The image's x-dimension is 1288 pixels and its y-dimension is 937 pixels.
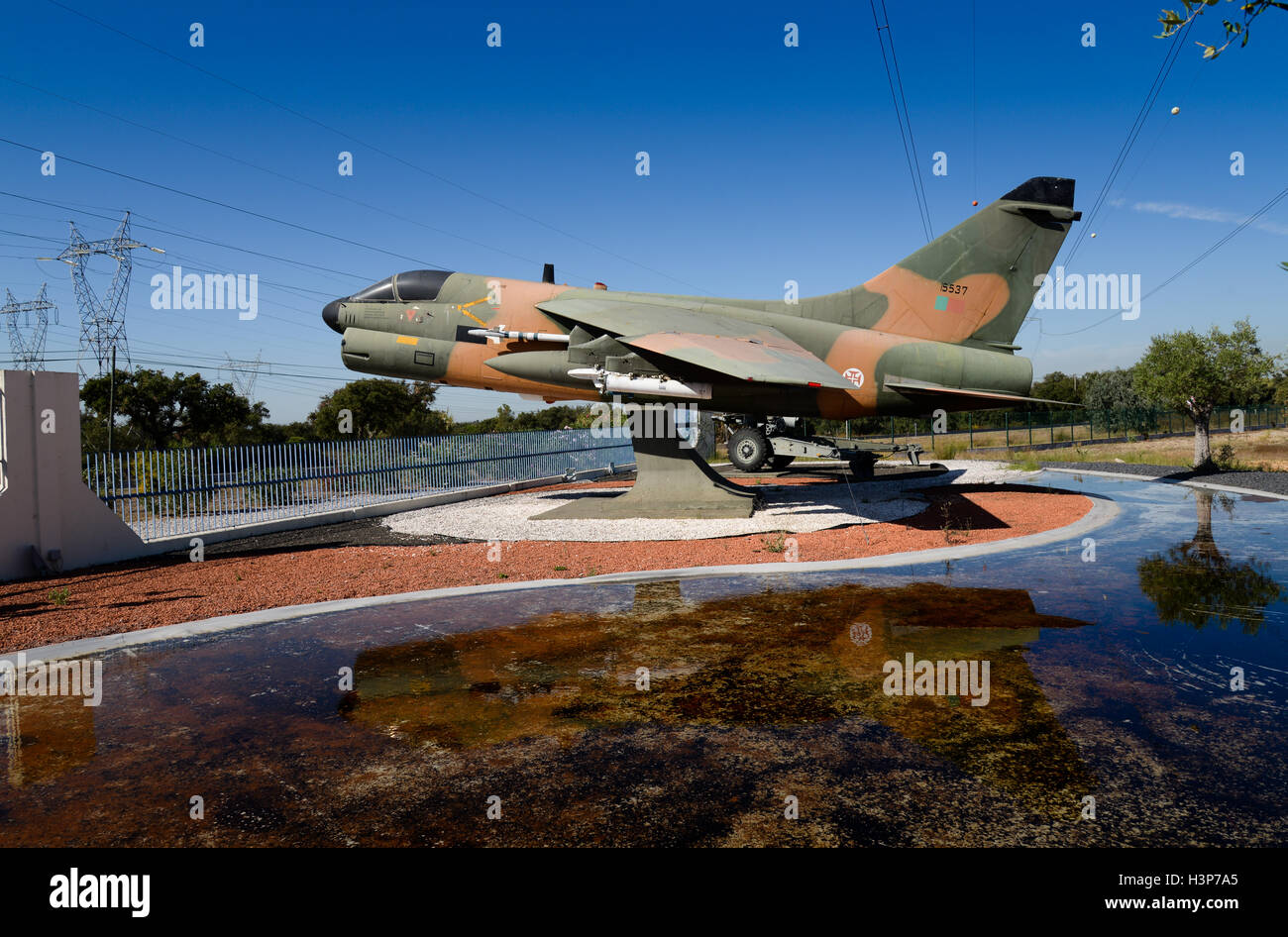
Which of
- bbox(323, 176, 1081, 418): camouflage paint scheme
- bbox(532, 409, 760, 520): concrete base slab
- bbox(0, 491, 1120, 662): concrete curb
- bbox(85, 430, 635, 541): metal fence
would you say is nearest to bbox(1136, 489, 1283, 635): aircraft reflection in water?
bbox(0, 491, 1120, 662): concrete curb

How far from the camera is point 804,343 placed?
16.7m

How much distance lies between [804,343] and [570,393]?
5.97 m

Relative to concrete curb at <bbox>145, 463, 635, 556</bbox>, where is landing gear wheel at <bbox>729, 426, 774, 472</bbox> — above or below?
above

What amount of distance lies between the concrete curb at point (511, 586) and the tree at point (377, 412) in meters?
34.4

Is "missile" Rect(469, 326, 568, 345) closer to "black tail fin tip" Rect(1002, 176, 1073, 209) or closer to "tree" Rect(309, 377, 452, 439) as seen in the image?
"black tail fin tip" Rect(1002, 176, 1073, 209)

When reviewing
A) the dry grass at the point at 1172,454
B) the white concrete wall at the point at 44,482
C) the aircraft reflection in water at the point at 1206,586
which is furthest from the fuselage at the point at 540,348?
the dry grass at the point at 1172,454

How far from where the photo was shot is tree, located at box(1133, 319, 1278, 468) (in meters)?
24.4

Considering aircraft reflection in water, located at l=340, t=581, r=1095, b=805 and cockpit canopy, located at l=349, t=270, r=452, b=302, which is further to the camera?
cockpit canopy, located at l=349, t=270, r=452, b=302

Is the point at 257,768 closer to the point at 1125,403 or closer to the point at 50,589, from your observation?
the point at 50,589

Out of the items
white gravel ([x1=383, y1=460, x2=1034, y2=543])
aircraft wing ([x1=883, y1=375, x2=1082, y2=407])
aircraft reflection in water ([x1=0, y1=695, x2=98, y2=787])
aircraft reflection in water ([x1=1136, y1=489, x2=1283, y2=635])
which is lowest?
aircraft reflection in water ([x1=0, y1=695, x2=98, y2=787])

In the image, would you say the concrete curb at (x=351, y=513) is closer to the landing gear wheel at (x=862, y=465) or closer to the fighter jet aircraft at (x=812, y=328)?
the fighter jet aircraft at (x=812, y=328)

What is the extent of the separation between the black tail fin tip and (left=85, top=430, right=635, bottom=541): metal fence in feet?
59.1

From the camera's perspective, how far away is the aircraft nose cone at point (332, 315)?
17062mm
